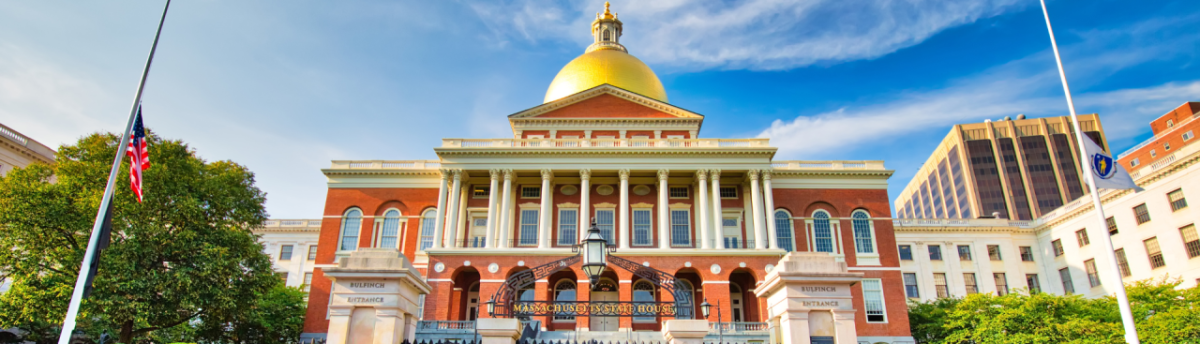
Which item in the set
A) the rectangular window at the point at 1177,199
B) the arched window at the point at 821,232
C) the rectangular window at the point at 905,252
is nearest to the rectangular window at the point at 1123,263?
the rectangular window at the point at 1177,199

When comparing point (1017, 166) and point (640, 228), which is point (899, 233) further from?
point (1017, 166)

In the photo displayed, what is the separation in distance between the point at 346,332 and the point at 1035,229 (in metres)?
60.3

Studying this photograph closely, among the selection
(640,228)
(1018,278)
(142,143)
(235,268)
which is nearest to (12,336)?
(235,268)

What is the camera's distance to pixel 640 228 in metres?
42.7

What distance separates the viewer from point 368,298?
1238cm

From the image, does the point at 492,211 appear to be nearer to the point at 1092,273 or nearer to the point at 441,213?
the point at 441,213

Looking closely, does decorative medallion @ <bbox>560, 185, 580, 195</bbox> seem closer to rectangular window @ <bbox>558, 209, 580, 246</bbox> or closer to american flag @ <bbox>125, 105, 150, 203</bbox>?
rectangular window @ <bbox>558, 209, 580, 246</bbox>

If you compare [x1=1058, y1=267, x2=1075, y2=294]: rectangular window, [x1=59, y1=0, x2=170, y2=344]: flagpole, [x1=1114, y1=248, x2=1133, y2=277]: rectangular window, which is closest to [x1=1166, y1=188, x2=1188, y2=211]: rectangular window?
[x1=1114, y1=248, x2=1133, y2=277]: rectangular window

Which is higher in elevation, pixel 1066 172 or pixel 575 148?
pixel 1066 172

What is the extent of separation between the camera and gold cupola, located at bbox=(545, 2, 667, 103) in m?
50.6

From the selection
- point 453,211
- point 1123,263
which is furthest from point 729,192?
point 1123,263

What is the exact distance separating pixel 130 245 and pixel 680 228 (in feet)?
92.2

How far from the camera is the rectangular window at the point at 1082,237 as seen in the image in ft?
171

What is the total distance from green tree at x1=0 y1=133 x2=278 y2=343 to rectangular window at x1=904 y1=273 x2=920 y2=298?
4694 cm
